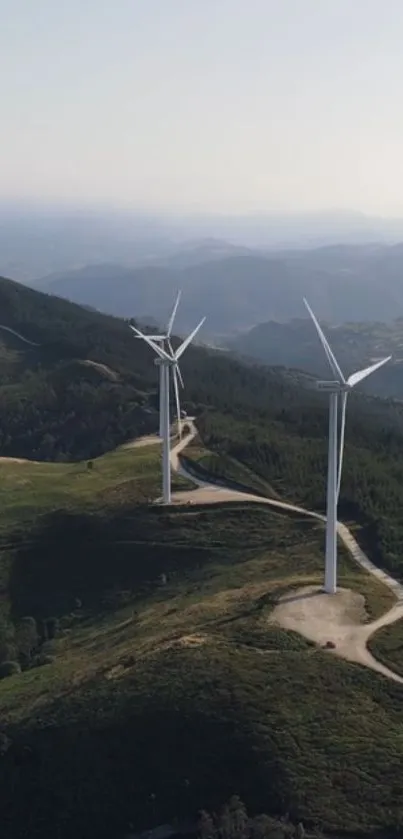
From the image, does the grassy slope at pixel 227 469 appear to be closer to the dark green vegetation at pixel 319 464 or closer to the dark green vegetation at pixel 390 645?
the dark green vegetation at pixel 319 464

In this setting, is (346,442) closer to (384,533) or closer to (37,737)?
(384,533)

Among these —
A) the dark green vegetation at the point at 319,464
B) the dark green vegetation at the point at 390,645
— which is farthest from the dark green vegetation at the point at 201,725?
the dark green vegetation at the point at 319,464

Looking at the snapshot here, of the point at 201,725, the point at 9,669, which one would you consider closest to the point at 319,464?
the point at 9,669

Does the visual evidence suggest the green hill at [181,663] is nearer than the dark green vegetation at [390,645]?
Yes

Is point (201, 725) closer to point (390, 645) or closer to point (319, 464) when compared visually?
point (390, 645)

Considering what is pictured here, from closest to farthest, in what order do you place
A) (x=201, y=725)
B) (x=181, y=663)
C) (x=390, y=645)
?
(x=201, y=725), (x=181, y=663), (x=390, y=645)

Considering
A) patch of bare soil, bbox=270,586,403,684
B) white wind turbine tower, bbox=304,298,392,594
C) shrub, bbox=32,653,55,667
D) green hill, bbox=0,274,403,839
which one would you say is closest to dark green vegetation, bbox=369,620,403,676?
green hill, bbox=0,274,403,839
